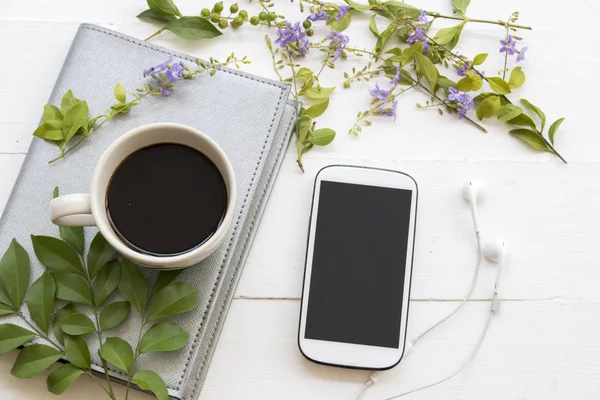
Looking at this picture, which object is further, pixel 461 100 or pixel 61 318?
pixel 461 100

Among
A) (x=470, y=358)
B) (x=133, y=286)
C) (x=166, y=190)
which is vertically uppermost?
(x=166, y=190)

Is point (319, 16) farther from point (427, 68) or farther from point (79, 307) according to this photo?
point (79, 307)

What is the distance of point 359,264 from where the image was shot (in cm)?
70

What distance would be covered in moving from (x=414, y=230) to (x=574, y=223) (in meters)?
0.20

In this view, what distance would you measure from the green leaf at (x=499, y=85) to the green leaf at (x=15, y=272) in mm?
543

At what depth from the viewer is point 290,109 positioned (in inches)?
28.2

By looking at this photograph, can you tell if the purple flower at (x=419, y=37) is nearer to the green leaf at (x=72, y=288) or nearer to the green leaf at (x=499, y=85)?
the green leaf at (x=499, y=85)

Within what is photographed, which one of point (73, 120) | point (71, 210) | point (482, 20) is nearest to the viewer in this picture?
point (71, 210)

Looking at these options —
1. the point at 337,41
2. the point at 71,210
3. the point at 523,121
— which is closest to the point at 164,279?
the point at 71,210

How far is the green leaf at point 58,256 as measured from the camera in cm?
62

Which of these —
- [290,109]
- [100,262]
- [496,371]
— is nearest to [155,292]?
[100,262]

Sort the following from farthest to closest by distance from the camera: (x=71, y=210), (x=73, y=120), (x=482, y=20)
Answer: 1. (x=482, y=20)
2. (x=73, y=120)
3. (x=71, y=210)

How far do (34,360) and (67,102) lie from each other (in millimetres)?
266

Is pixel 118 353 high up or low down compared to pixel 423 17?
down
